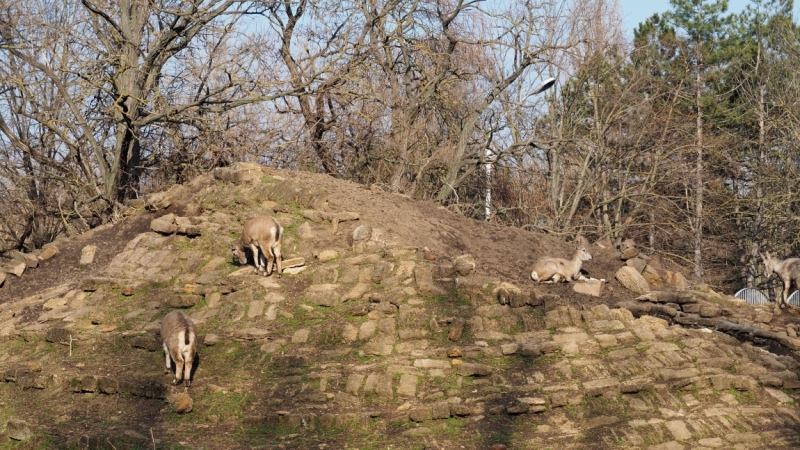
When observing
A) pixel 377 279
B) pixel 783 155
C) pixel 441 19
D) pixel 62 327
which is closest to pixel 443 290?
pixel 377 279

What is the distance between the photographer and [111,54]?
66.8 feet

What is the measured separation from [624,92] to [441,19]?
21.6 ft

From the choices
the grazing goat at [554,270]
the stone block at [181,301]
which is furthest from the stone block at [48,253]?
the grazing goat at [554,270]

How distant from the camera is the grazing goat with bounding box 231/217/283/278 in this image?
15.6 meters

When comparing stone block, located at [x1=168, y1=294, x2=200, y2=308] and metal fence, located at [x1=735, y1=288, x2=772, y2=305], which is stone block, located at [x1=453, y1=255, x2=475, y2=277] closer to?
stone block, located at [x1=168, y1=294, x2=200, y2=308]

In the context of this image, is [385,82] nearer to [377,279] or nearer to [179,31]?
[179,31]

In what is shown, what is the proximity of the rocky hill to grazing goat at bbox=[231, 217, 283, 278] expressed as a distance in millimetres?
340

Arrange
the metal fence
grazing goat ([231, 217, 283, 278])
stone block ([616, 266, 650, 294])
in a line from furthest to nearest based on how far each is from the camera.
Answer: the metal fence → stone block ([616, 266, 650, 294]) → grazing goat ([231, 217, 283, 278])

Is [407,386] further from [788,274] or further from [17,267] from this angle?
[17,267]

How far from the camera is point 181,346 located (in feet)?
41.3

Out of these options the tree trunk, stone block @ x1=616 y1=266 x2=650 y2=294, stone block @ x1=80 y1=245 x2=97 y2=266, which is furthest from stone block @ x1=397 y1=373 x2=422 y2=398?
the tree trunk

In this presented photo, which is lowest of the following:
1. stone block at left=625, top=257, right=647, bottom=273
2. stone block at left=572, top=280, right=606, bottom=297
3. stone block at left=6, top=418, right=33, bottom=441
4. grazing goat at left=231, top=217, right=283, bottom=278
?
stone block at left=6, top=418, right=33, bottom=441

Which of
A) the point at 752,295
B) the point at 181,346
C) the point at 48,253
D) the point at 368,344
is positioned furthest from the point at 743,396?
the point at 48,253

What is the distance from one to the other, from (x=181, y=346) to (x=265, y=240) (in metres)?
3.47
